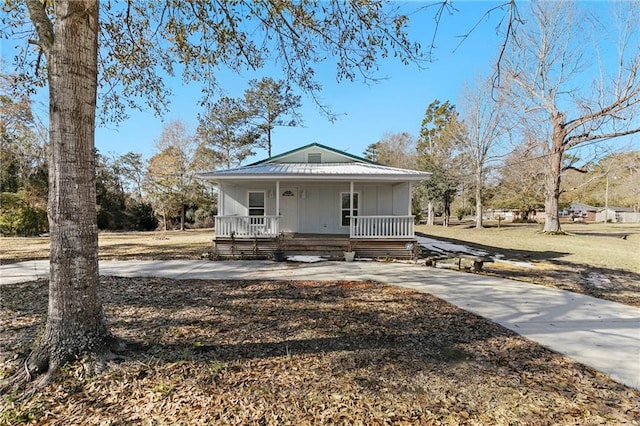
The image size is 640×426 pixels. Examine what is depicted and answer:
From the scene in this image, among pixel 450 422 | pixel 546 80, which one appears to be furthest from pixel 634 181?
pixel 450 422

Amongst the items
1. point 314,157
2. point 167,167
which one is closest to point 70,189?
point 314,157

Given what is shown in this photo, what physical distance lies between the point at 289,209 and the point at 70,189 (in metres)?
10.5

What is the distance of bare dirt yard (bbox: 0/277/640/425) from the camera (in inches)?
98.6

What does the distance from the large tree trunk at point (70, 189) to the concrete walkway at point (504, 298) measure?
4729mm

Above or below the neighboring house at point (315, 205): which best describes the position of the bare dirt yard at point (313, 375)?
below

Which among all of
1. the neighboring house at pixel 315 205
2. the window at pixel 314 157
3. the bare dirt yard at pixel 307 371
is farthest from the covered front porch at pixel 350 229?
the bare dirt yard at pixel 307 371

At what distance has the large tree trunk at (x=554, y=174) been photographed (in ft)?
71.1

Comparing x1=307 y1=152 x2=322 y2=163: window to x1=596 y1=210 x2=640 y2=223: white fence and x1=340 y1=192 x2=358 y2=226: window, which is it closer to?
x1=340 y1=192 x2=358 y2=226: window

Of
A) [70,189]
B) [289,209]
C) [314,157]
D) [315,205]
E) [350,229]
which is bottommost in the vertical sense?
[350,229]

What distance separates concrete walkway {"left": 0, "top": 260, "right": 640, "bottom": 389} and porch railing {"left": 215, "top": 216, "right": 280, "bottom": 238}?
139 centimetres

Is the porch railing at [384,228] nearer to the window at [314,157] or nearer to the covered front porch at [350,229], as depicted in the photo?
the covered front porch at [350,229]

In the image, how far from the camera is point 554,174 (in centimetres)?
2256

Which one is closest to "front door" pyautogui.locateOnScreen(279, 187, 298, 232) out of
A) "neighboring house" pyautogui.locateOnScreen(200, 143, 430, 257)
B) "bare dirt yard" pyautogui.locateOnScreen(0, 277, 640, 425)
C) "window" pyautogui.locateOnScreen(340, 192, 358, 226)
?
"neighboring house" pyautogui.locateOnScreen(200, 143, 430, 257)

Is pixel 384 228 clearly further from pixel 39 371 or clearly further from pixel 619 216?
pixel 619 216
